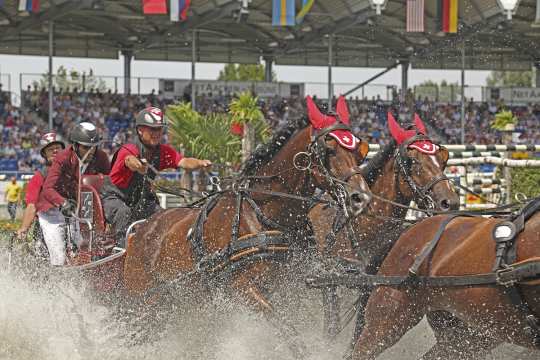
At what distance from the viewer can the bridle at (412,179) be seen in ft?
22.9

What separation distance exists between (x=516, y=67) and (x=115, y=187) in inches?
1624

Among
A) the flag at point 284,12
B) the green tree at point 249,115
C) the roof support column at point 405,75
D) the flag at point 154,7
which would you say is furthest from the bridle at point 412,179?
the roof support column at point 405,75

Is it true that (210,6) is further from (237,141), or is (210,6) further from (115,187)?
(115,187)

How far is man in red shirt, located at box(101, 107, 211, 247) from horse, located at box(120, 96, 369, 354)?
1.01m

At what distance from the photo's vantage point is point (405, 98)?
3862 cm

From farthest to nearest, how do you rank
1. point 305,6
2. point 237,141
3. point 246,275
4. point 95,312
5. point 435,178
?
point 305,6, point 237,141, point 95,312, point 435,178, point 246,275

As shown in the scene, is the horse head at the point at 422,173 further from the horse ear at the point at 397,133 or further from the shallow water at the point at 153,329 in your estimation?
the shallow water at the point at 153,329

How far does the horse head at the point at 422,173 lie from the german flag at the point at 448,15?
23.4 metres

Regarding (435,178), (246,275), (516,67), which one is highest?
(516,67)

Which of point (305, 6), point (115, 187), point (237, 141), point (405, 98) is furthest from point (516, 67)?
point (115, 187)

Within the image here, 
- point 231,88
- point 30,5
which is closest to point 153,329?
point 30,5

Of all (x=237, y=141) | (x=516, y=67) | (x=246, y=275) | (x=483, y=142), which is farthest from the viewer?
(x=516, y=67)

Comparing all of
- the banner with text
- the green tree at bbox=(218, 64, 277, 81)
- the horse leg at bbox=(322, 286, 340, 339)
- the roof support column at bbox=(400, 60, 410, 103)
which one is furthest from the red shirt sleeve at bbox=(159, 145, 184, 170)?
the green tree at bbox=(218, 64, 277, 81)

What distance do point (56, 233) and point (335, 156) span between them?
3320 mm
